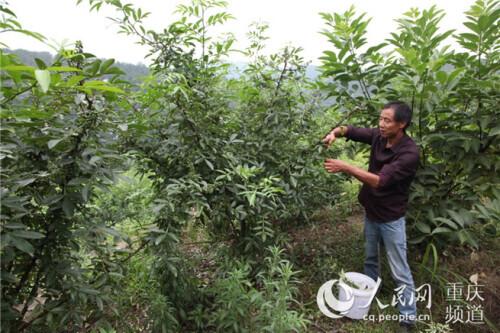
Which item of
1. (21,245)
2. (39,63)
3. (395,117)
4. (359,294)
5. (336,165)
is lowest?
(359,294)

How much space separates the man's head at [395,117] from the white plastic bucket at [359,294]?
1118mm

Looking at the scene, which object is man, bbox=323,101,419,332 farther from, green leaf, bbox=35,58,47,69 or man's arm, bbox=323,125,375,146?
green leaf, bbox=35,58,47,69

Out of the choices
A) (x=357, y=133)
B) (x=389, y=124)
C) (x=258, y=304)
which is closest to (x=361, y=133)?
(x=357, y=133)

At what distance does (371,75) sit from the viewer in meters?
2.68

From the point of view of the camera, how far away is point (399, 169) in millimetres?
2283

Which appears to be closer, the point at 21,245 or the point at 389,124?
the point at 21,245

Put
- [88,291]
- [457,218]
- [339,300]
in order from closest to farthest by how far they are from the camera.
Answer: [88,291], [457,218], [339,300]

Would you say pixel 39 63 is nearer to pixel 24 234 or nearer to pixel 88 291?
pixel 24 234

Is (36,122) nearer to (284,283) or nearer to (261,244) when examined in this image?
(284,283)

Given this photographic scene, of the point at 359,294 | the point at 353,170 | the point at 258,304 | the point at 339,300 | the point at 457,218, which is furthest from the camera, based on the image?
the point at 339,300

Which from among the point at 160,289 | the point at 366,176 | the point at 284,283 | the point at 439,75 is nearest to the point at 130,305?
the point at 160,289

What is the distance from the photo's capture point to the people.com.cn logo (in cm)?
253

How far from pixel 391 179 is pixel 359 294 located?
0.87 m

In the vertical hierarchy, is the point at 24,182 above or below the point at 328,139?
below
